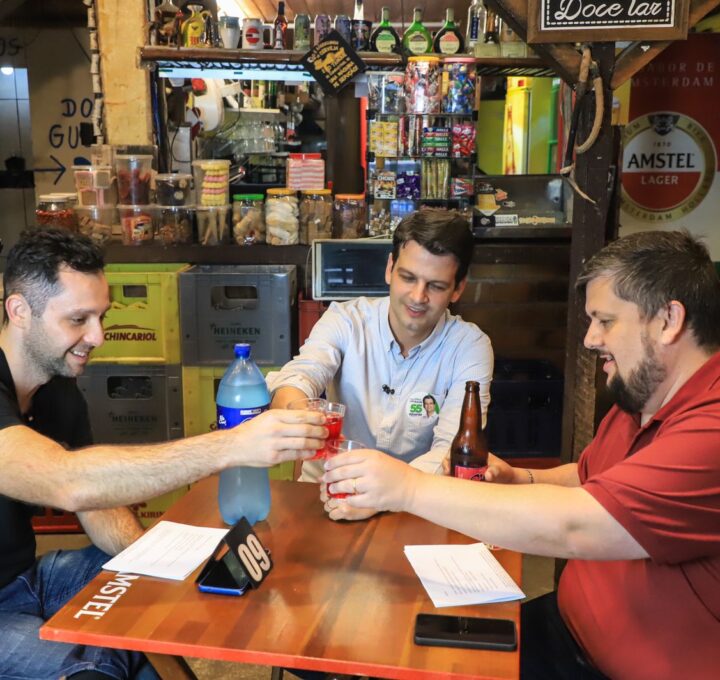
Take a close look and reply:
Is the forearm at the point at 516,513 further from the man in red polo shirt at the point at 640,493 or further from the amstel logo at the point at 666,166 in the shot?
the amstel logo at the point at 666,166

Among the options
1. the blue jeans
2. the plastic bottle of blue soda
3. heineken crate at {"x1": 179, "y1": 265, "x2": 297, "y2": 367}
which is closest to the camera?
the blue jeans

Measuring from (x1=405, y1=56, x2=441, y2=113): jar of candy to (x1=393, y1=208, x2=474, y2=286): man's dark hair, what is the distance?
181cm

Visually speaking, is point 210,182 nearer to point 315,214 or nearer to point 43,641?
point 315,214

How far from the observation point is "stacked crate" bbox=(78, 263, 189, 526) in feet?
13.4

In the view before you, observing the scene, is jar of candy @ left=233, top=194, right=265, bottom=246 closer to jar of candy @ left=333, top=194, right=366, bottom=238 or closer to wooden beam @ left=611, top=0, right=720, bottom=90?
jar of candy @ left=333, top=194, right=366, bottom=238

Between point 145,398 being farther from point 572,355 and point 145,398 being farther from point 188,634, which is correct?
point 188,634

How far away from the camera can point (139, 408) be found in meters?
4.16

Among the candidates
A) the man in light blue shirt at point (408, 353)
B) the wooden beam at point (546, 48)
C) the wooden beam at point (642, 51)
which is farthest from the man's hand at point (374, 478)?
the wooden beam at point (642, 51)

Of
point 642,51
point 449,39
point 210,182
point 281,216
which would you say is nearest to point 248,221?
point 281,216

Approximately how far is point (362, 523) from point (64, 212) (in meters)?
3.01

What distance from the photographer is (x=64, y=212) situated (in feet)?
14.3

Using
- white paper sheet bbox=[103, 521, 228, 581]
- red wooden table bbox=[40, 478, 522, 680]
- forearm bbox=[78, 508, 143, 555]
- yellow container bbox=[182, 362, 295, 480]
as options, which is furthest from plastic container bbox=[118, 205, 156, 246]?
red wooden table bbox=[40, 478, 522, 680]

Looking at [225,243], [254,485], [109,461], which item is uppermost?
[225,243]

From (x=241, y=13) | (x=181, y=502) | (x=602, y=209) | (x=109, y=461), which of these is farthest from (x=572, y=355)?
(x=241, y=13)
